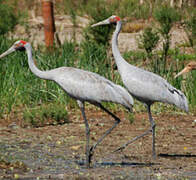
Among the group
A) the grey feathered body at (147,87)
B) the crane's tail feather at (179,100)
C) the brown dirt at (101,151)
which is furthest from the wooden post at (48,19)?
the crane's tail feather at (179,100)

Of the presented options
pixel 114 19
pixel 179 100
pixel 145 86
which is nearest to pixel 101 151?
pixel 145 86

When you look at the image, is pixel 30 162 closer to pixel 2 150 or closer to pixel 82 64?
pixel 2 150

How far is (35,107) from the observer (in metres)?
9.34

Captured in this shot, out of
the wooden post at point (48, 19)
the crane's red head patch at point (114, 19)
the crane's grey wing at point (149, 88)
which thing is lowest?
the crane's grey wing at point (149, 88)

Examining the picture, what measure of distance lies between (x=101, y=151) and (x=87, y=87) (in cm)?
107

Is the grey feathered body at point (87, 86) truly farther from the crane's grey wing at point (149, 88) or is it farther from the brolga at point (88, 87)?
the crane's grey wing at point (149, 88)

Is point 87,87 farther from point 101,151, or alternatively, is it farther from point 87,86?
point 101,151

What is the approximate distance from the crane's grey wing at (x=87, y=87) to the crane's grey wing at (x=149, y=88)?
386 millimetres

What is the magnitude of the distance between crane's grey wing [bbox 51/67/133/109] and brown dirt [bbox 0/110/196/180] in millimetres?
787

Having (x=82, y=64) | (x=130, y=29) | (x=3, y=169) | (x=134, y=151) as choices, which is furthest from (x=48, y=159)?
(x=130, y=29)

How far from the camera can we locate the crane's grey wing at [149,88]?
6.65m

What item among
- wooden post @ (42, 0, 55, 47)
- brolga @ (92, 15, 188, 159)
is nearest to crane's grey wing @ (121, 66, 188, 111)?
brolga @ (92, 15, 188, 159)

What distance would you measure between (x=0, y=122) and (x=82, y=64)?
2.16 metres

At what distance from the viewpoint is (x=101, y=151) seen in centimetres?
695
